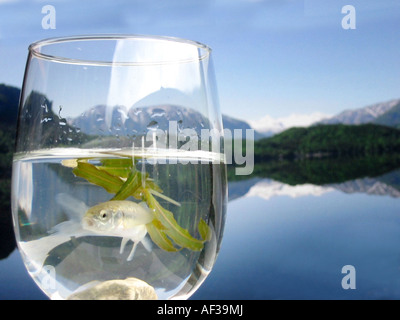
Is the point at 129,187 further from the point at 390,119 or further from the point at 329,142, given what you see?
the point at 390,119

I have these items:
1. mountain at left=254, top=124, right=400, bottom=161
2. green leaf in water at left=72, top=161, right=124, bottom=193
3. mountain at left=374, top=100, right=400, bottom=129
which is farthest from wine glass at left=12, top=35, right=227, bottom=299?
mountain at left=374, top=100, right=400, bottom=129

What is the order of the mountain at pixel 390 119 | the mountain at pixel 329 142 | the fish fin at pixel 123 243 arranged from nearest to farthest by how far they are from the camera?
the fish fin at pixel 123 243
the mountain at pixel 329 142
the mountain at pixel 390 119

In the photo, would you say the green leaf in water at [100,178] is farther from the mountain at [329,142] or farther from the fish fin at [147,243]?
the mountain at [329,142]

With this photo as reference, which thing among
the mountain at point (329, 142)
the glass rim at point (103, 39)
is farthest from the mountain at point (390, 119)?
the glass rim at point (103, 39)

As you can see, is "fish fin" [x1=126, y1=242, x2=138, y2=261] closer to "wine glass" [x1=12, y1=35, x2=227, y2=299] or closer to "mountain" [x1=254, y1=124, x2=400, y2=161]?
"wine glass" [x1=12, y1=35, x2=227, y2=299]

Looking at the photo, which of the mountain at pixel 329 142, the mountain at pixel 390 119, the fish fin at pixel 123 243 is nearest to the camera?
the fish fin at pixel 123 243

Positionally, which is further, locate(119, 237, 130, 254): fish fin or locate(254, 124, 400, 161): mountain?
locate(254, 124, 400, 161): mountain

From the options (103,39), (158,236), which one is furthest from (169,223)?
(103,39)

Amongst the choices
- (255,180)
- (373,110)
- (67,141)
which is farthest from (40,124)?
(373,110)
